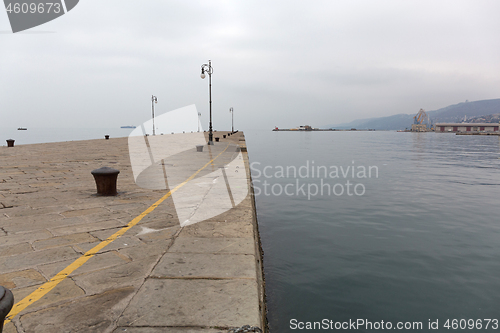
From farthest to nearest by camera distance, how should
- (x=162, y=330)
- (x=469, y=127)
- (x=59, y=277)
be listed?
(x=469, y=127) < (x=59, y=277) < (x=162, y=330)

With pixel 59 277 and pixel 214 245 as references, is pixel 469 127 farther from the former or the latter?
pixel 59 277

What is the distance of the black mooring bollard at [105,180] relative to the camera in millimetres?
7133

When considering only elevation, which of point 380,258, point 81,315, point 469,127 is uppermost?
point 469,127

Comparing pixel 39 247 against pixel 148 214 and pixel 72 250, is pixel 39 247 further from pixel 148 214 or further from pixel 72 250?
pixel 148 214

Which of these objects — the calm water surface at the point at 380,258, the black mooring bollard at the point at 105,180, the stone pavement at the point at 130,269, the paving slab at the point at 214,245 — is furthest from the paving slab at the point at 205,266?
the black mooring bollard at the point at 105,180

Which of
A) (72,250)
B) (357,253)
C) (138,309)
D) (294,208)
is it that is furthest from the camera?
(294,208)

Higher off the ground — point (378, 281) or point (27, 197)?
point (27, 197)

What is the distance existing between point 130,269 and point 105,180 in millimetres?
4310

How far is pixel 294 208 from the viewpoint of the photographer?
35.4 ft

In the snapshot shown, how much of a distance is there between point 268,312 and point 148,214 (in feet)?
8.65

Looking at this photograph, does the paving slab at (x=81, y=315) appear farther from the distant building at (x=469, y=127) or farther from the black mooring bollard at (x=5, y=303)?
the distant building at (x=469, y=127)

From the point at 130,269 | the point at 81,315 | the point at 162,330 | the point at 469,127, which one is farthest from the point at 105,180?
the point at 469,127

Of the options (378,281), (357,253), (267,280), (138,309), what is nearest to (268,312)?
(267,280)

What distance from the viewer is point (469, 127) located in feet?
607
